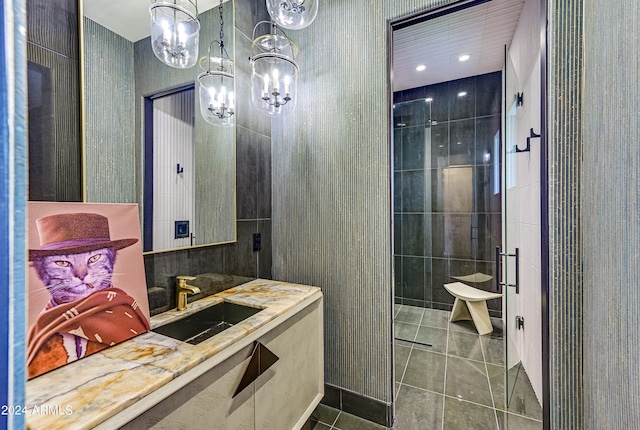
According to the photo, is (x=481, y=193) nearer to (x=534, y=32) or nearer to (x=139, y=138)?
(x=534, y=32)

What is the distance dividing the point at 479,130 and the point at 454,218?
36.8 inches

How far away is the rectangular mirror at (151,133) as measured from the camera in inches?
39.1

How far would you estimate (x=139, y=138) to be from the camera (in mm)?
1123

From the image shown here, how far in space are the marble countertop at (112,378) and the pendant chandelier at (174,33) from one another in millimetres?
1213

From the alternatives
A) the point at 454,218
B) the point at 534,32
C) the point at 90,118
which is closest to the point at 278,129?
the point at 90,118

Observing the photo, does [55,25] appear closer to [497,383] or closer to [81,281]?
[81,281]

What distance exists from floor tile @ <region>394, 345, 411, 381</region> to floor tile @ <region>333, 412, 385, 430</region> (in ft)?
1.54

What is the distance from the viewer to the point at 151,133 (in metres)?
1.17

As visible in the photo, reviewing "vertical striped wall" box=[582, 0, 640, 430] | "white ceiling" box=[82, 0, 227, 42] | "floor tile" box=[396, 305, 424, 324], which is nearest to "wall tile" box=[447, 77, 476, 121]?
"vertical striped wall" box=[582, 0, 640, 430]

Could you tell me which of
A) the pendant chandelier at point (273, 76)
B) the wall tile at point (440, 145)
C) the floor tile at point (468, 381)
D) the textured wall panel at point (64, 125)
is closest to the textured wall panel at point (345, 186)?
the pendant chandelier at point (273, 76)

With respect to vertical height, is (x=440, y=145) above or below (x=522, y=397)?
above

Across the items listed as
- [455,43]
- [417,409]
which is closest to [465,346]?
[417,409]

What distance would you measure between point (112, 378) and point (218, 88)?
4.66 feet

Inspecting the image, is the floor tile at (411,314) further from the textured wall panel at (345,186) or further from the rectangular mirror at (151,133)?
the rectangular mirror at (151,133)
